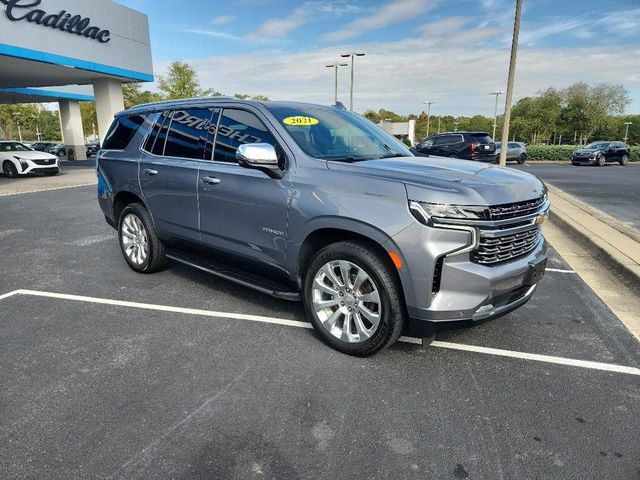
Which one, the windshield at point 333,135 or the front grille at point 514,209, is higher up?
the windshield at point 333,135

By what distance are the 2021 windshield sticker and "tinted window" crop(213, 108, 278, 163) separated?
8.1 inches

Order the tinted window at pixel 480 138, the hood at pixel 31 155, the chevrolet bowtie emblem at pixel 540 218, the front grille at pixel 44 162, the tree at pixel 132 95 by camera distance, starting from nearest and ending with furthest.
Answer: the chevrolet bowtie emblem at pixel 540 218, the hood at pixel 31 155, the front grille at pixel 44 162, the tinted window at pixel 480 138, the tree at pixel 132 95

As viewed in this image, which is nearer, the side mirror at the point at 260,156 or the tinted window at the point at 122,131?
the side mirror at the point at 260,156

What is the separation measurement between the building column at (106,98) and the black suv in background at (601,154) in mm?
27172

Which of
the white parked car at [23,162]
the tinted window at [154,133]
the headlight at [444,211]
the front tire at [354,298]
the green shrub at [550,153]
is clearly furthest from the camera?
the green shrub at [550,153]

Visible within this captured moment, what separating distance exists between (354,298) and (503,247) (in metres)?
1.08

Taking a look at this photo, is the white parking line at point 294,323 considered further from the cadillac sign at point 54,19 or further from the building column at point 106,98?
the building column at point 106,98

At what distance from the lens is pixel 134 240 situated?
211 inches

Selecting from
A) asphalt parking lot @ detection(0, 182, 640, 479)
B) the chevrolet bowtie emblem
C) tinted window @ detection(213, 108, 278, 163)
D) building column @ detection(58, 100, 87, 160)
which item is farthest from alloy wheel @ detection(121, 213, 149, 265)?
building column @ detection(58, 100, 87, 160)

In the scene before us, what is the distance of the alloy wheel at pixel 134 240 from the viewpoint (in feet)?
17.0

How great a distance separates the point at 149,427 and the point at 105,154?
398 centimetres

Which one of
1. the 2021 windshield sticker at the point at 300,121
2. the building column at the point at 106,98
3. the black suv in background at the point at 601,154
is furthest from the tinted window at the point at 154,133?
the black suv in background at the point at 601,154

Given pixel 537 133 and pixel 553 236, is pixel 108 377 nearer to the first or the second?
pixel 553 236

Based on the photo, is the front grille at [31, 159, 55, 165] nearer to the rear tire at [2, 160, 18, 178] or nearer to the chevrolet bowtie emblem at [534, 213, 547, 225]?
the rear tire at [2, 160, 18, 178]
